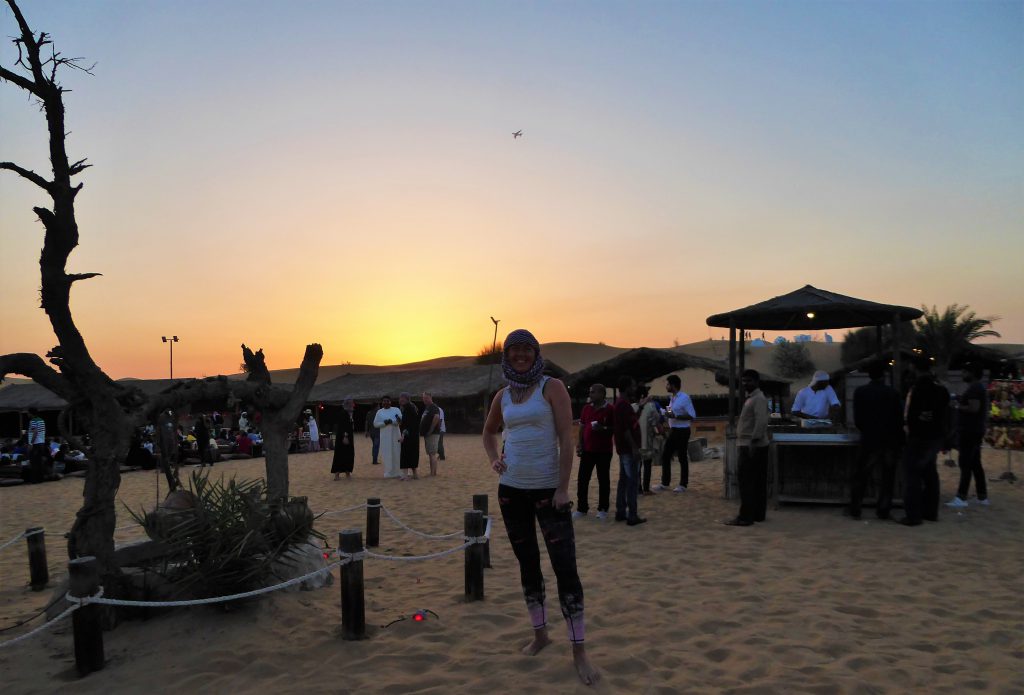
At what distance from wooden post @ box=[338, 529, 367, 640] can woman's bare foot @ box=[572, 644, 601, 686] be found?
1471mm

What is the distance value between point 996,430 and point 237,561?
11544 mm

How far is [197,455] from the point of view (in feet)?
67.6

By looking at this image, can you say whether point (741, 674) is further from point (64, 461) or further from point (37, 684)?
point (64, 461)

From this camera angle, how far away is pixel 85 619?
3.96 meters

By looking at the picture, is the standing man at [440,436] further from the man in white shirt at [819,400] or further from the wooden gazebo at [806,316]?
the man in white shirt at [819,400]

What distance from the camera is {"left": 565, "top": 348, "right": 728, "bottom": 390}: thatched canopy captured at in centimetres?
2803

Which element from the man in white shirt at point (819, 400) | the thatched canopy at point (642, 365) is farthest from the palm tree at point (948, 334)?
the man in white shirt at point (819, 400)

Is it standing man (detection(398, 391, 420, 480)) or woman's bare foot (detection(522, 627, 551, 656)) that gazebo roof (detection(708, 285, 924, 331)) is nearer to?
standing man (detection(398, 391, 420, 480))

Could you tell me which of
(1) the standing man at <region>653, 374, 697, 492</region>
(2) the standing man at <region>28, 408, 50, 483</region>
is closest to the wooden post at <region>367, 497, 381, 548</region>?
(1) the standing man at <region>653, 374, 697, 492</region>

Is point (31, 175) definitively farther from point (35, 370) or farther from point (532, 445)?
point (532, 445)

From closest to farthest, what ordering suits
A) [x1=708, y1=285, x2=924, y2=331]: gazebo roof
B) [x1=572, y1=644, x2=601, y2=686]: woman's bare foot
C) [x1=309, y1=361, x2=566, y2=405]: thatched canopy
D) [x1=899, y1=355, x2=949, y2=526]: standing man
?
[x1=572, y1=644, x2=601, y2=686]: woman's bare foot < [x1=899, y1=355, x2=949, y2=526]: standing man < [x1=708, y1=285, x2=924, y2=331]: gazebo roof < [x1=309, y1=361, x2=566, y2=405]: thatched canopy

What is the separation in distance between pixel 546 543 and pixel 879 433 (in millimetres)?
5916

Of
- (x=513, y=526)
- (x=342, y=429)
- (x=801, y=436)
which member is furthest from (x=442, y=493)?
(x=513, y=526)

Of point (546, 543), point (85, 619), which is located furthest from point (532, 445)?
point (85, 619)
